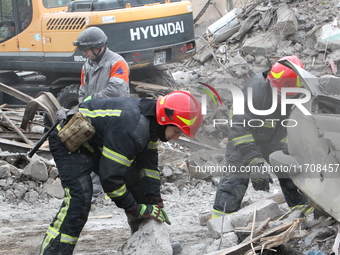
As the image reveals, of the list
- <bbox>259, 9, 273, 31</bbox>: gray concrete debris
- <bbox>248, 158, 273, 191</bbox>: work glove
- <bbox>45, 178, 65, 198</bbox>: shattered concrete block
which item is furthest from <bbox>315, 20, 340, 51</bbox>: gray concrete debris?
<bbox>45, 178, 65, 198</bbox>: shattered concrete block

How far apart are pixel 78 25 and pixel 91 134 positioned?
179 inches

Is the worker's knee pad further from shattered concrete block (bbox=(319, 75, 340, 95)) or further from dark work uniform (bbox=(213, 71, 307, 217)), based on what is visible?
shattered concrete block (bbox=(319, 75, 340, 95))

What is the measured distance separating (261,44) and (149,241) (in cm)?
861

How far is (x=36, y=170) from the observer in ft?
15.8

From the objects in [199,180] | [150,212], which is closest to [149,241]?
[150,212]

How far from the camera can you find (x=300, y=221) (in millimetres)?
2754

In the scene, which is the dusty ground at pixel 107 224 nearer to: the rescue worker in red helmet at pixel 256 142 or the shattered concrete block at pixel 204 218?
the shattered concrete block at pixel 204 218

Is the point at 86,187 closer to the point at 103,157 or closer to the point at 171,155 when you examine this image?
the point at 103,157

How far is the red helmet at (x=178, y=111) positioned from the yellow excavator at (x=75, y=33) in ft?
14.3

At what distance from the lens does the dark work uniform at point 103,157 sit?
2.61 m

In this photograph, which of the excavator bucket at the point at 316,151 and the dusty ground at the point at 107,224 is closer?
the excavator bucket at the point at 316,151

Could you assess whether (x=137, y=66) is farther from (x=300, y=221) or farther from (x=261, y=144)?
(x=300, y=221)

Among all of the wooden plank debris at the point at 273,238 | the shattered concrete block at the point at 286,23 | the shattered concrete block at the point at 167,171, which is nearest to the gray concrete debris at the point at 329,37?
the shattered concrete block at the point at 286,23

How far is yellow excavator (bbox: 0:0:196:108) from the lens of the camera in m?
6.77
